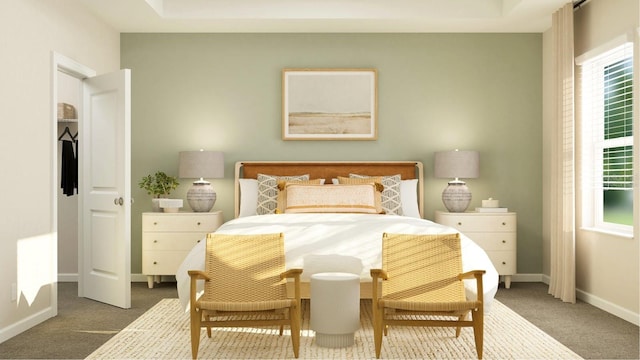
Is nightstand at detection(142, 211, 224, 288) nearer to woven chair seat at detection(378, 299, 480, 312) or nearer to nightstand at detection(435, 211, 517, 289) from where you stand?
nightstand at detection(435, 211, 517, 289)

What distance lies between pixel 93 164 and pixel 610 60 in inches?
194

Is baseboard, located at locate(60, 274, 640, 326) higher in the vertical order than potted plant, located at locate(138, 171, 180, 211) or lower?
lower

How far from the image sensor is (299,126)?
6.79 metres

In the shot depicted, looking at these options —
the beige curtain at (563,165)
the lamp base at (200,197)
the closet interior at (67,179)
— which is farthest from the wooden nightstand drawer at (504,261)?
the closet interior at (67,179)

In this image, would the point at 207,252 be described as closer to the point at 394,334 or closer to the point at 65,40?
the point at 394,334

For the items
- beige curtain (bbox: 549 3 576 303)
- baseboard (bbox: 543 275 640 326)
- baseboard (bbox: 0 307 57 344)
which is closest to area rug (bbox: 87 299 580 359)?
baseboard (bbox: 0 307 57 344)

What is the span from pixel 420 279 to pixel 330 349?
776mm

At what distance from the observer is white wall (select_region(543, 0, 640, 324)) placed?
4.81 m

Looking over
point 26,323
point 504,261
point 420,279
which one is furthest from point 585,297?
point 26,323

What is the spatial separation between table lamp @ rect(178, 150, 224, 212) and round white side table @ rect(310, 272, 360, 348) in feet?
9.03

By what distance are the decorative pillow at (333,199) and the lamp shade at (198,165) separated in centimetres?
96

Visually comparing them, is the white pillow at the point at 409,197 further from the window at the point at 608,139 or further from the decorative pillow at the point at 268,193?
the window at the point at 608,139

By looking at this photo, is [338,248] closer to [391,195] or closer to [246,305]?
[246,305]

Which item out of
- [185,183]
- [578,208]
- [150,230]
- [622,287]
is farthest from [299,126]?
[622,287]
